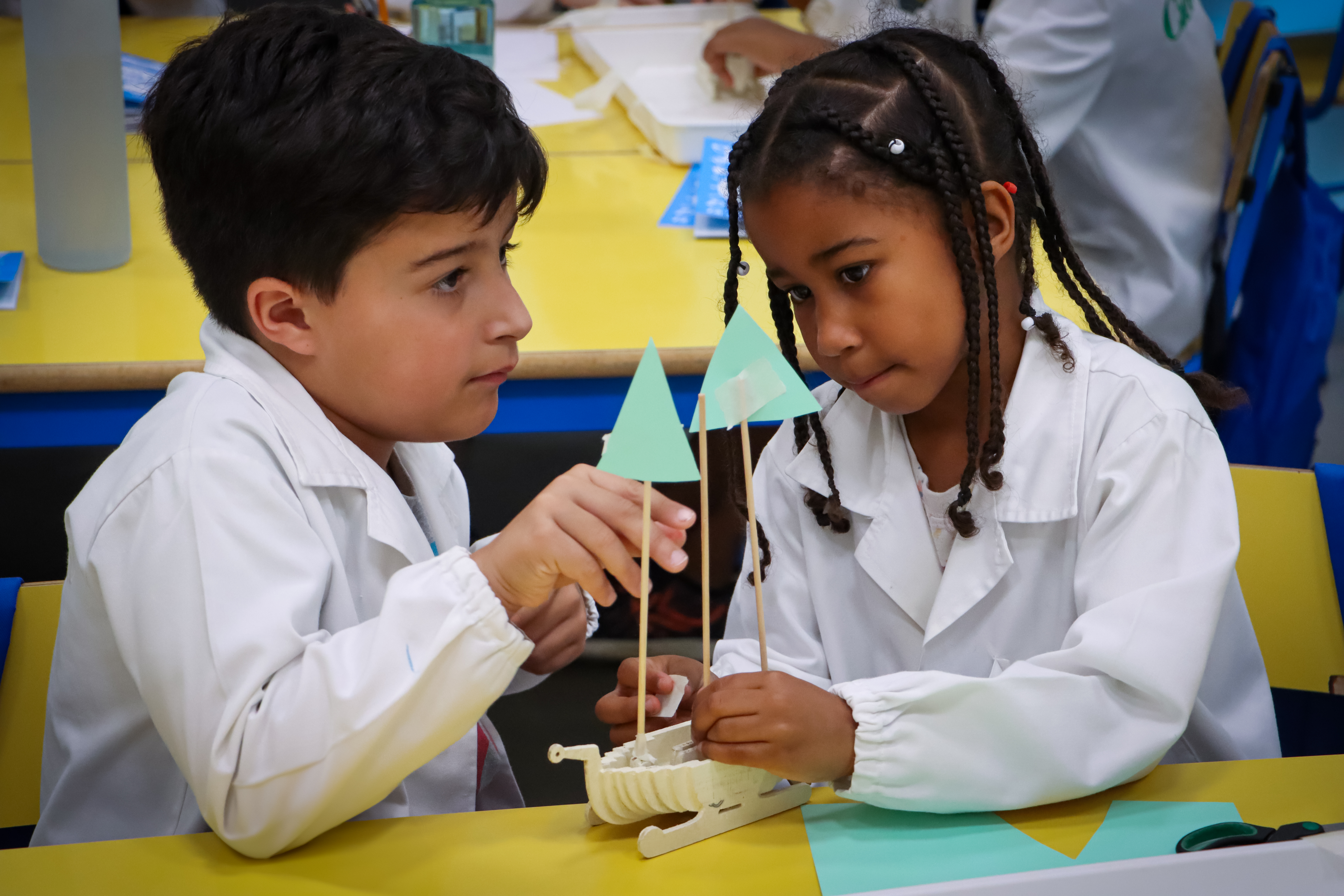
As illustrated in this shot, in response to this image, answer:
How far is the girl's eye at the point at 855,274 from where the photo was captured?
0.90 metres

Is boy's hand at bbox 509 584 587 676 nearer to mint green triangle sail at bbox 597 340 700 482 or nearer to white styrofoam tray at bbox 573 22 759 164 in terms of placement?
mint green triangle sail at bbox 597 340 700 482

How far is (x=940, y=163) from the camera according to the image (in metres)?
0.90

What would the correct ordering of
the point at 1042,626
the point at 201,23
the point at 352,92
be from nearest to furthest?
the point at 352,92 → the point at 1042,626 → the point at 201,23

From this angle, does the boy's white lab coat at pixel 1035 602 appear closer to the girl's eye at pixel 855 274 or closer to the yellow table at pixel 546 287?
the girl's eye at pixel 855 274

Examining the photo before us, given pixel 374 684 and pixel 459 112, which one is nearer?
pixel 374 684

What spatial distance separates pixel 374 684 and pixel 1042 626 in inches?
23.0

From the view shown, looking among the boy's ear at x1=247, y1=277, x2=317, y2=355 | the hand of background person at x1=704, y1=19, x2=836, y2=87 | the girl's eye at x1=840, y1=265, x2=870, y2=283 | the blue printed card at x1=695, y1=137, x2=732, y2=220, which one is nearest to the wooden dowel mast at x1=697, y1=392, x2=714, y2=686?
the girl's eye at x1=840, y1=265, x2=870, y2=283

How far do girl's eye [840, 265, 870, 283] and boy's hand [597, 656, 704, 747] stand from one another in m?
0.32

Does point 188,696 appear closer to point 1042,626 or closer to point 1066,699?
point 1066,699

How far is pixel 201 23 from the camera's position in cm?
272

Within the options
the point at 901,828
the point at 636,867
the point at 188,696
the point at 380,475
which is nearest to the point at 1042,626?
the point at 901,828

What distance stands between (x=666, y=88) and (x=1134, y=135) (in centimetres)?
86

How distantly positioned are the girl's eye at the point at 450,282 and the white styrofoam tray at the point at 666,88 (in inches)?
40.8

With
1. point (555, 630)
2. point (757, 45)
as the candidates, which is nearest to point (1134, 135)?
point (757, 45)
